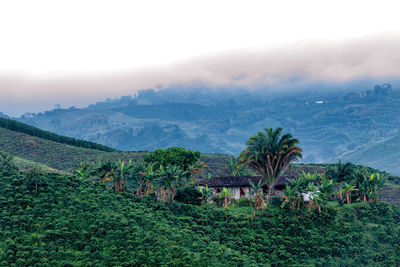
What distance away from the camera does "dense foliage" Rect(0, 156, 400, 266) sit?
48625mm

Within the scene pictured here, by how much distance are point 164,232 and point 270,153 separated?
74.3ft

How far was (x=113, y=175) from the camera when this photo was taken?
7025 centimetres

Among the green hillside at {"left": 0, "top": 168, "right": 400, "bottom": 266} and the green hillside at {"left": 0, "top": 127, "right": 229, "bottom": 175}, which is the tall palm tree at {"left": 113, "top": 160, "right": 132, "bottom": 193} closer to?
the green hillside at {"left": 0, "top": 168, "right": 400, "bottom": 266}

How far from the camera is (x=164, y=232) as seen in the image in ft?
180

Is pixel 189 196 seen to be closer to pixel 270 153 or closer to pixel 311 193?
pixel 270 153

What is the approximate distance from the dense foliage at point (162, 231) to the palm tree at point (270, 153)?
635 cm

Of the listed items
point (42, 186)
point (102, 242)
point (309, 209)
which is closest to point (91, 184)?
point (42, 186)

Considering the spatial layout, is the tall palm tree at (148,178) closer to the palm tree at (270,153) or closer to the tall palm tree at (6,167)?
the palm tree at (270,153)

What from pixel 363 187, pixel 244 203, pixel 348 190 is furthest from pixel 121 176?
pixel 363 187

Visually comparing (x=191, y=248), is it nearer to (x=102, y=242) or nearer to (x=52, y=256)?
(x=102, y=242)

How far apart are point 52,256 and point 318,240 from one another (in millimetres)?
34167

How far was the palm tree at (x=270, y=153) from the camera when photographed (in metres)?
68.9

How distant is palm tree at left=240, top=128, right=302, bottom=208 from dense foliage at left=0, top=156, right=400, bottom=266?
6351 millimetres

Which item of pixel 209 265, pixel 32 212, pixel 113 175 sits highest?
pixel 113 175
